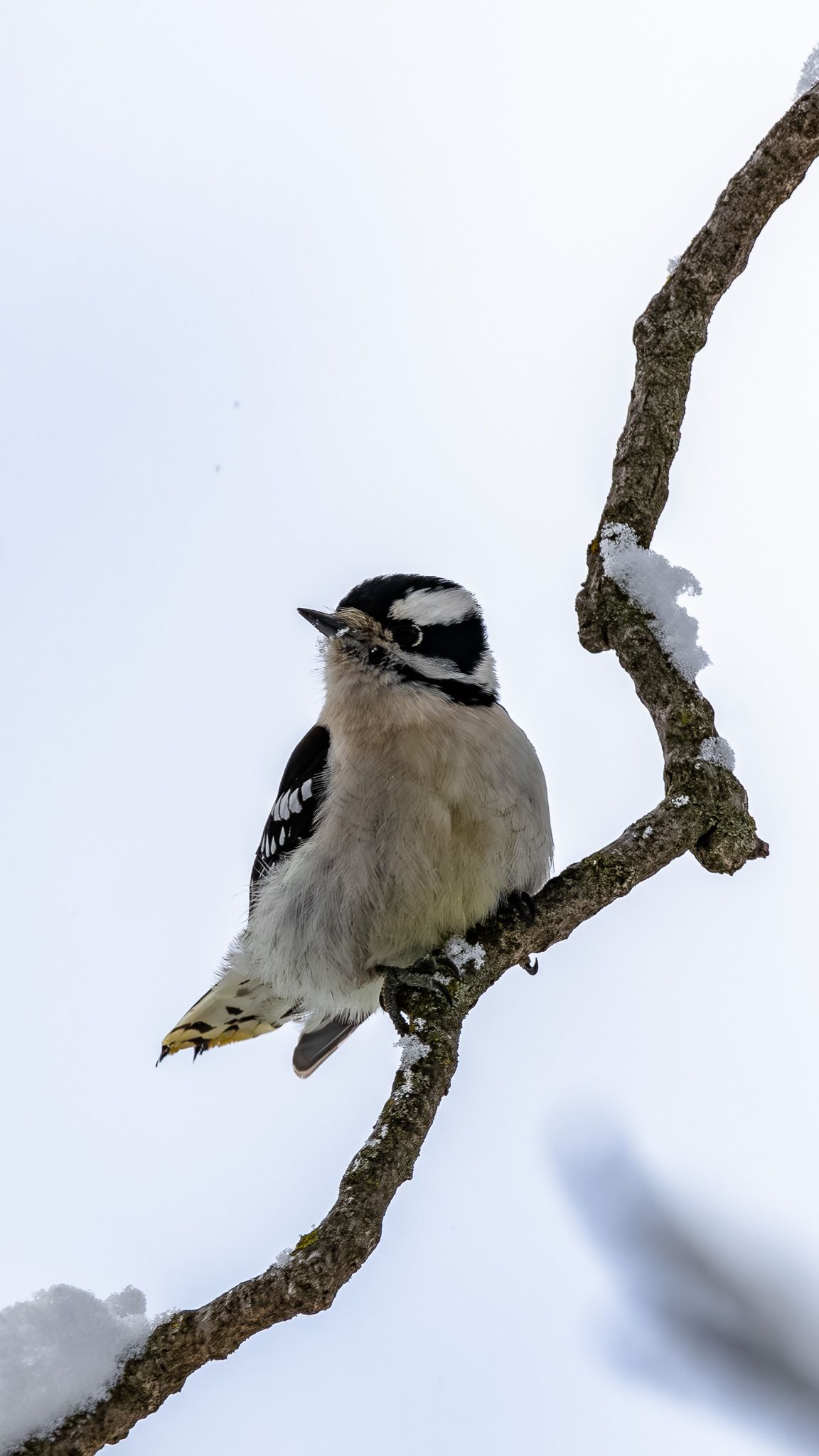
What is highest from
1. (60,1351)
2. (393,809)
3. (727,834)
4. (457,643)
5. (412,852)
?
(457,643)

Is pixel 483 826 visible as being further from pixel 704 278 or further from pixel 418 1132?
pixel 704 278

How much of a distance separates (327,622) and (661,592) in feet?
3.90

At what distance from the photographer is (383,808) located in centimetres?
423

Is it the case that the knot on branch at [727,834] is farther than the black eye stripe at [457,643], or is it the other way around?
the black eye stripe at [457,643]

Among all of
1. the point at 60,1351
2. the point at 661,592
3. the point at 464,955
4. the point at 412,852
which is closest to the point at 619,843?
the point at 464,955

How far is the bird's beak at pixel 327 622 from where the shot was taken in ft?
15.1

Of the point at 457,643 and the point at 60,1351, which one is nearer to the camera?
the point at 60,1351

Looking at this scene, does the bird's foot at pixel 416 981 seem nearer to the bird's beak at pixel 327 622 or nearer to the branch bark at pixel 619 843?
the branch bark at pixel 619 843

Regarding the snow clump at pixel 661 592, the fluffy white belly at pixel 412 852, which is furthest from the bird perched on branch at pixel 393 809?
the snow clump at pixel 661 592

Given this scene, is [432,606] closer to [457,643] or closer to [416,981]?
[457,643]

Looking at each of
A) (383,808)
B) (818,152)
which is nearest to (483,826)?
(383,808)

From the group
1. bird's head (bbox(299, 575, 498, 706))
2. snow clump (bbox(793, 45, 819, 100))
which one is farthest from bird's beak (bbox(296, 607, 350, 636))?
snow clump (bbox(793, 45, 819, 100))

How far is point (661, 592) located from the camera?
419cm

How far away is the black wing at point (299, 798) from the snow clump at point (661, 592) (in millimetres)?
1231
